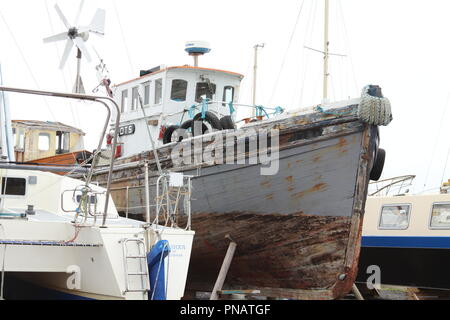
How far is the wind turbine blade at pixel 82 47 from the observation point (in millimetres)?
16203

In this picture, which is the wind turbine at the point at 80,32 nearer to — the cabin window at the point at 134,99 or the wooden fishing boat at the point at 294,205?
the cabin window at the point at 134,99

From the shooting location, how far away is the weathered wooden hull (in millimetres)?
11578

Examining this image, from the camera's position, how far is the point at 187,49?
54.8 feet

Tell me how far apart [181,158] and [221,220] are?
1.57 m

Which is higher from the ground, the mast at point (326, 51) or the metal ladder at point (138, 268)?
the mast at point (326, 51)

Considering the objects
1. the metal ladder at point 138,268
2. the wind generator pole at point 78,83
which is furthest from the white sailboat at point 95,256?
the wind generator pole at point 78,83

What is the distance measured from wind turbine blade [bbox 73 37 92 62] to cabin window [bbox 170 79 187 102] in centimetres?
231

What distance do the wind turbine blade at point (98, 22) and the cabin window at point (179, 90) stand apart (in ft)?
8.15

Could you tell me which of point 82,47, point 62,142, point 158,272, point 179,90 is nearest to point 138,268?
point 158,272

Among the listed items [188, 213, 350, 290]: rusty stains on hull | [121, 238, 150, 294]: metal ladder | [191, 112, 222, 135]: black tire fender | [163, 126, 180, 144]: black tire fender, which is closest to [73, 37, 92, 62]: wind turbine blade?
[163, 126, 180, 144]: black tire fender

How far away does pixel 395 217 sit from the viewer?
49.8ft

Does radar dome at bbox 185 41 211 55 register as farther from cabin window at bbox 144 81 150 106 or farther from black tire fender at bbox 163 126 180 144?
black tire fender at bbox 163 126 180 144
